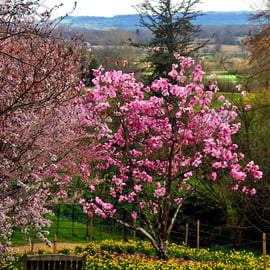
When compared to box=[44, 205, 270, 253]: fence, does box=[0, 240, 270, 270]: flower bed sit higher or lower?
higher

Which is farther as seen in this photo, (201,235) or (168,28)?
(168,28)

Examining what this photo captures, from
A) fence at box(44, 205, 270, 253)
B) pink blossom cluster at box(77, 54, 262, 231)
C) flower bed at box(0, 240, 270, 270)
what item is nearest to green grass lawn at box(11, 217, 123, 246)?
fence at box(44, 205, 270, 253)

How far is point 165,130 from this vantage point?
1127 cm

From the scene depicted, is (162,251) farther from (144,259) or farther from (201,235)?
(201,235)

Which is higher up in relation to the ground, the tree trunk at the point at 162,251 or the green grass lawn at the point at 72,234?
the tree trunk at the point at 162,251

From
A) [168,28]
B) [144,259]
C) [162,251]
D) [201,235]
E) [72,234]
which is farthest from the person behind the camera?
[168,28]

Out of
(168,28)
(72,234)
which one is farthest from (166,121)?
(168,28)

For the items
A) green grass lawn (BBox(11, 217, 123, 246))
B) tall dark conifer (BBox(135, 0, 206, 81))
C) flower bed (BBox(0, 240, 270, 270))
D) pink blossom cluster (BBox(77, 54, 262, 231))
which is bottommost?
green grass lawn (BBox(11, 217, 123, 246))

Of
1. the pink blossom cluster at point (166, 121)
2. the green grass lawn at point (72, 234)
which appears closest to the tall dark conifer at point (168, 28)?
the green grass lawn at point (72, 234)

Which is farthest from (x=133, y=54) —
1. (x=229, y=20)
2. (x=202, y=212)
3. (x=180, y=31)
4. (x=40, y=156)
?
(x=229, y=20)

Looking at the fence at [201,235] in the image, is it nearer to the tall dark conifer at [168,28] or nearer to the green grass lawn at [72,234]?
the green grass lawn at [72,234]

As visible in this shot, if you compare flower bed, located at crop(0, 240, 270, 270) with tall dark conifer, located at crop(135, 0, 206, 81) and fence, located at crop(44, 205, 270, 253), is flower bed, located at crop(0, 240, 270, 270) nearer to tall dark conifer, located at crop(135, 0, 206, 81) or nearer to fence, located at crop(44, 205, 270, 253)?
fence, located at crop(44, 205, 270, 253)

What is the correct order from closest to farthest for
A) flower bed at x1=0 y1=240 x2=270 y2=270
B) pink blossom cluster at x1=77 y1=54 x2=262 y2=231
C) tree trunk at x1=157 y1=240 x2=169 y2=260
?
flower bed at x1=0 y1=240 x2=270 y2=270
pink blossom cluster at x1=77 y1=54 x2=262 y2=231
tree trunk at x1=157 y1=240 x2=169 y2=260

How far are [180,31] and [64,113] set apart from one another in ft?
59.0
